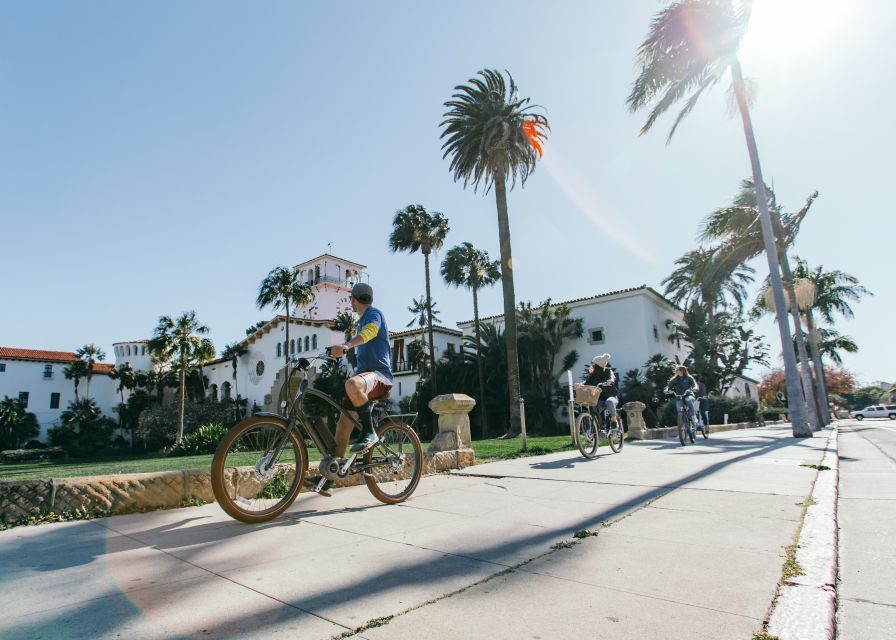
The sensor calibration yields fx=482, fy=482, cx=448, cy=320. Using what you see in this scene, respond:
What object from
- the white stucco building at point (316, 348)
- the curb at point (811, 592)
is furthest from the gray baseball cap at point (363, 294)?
the white stucco building at point (316, 348)

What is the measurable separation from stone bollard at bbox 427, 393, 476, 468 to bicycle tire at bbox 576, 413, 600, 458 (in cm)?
208

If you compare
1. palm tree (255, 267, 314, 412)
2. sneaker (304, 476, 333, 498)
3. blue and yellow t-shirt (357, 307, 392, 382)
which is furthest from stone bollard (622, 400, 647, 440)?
palm tree (255, 267, 314, 412)

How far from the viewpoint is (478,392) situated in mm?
32031

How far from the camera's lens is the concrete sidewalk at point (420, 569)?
184 cm

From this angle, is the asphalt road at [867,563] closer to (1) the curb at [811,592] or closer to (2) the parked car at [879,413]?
Answer: (1) the curb at [811,592]

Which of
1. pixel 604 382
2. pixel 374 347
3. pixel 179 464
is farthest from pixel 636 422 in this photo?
pixel 179 464

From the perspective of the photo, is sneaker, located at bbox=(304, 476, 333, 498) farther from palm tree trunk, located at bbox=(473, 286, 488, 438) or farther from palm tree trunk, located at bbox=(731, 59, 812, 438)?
palm tree trunk, located at bbox=(473, 286, 488, 438)

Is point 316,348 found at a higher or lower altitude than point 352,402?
higher

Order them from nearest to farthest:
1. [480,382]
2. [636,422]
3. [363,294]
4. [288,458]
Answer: [288,458]
[363,294]
[636,422]
[480,382]

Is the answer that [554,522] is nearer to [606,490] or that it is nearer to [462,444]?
[606,490]

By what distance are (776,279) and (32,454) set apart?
191ft

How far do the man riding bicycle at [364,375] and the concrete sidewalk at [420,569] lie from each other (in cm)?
56

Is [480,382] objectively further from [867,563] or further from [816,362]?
[867,563]

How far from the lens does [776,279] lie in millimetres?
13984
